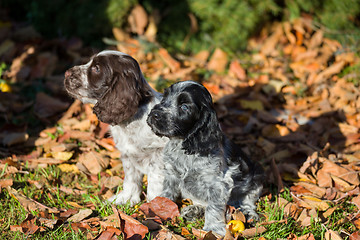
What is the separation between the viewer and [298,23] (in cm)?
824

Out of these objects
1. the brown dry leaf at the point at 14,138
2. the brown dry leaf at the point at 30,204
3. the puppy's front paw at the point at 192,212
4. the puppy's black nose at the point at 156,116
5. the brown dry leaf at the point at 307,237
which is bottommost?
the brown dry leaf at the point at 14,138

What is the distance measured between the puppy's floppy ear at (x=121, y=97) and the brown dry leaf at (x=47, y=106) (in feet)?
7.57

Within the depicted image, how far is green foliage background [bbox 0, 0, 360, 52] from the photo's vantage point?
25.5 feet

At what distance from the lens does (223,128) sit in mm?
6117

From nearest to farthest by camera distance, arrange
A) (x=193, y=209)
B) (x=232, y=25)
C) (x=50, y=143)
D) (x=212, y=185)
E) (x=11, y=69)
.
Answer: (x=212, y=185) < (x=193, y=209) < (x=50, y=143) < (x=11, y=69) < (x=232, y=25)

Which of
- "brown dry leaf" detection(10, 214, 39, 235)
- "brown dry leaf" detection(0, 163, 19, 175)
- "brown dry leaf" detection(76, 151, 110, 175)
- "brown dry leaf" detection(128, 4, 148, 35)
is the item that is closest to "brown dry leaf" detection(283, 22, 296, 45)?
"brown dry leaf" detection(128, 4, 148, 35)

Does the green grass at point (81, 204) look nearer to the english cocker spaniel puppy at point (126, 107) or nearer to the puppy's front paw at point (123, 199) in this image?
the puppy's front paw at point (123, 199)

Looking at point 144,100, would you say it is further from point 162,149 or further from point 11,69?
point 11,69

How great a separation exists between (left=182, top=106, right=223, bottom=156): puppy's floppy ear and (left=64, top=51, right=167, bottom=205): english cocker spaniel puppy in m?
0.63

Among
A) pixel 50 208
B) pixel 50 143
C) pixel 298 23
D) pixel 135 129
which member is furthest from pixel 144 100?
pixel 298 23

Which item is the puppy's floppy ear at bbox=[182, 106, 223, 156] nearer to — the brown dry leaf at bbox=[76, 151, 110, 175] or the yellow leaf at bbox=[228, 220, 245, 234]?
the yellow leaf at bbox=[228, 220, 245, 234]

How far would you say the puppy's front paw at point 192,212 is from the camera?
4.17m

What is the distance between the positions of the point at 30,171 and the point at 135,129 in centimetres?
153

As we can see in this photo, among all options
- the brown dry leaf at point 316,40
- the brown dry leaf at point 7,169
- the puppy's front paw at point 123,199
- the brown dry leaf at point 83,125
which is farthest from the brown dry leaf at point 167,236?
the brown dry leaf at point 316,40
